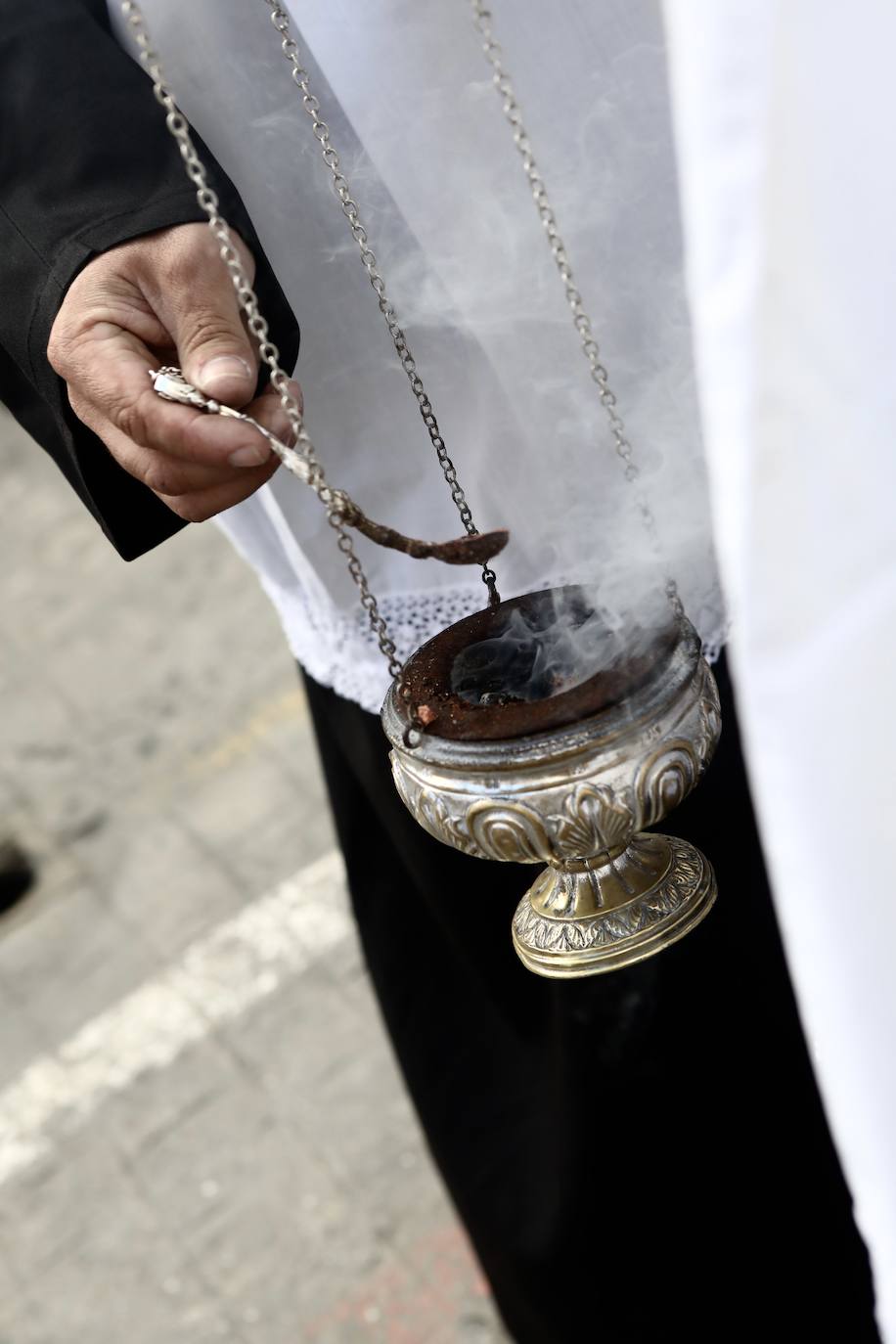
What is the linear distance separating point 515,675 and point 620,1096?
34.3 inches

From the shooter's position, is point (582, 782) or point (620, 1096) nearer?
point (582, 782)

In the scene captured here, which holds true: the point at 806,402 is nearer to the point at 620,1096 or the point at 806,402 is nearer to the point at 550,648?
the point at 550,648

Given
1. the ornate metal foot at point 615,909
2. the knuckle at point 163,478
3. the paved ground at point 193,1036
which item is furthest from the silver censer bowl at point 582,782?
the paved ground at point 193,1036

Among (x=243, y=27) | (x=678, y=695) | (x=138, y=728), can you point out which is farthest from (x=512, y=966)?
(x=138, y=728)

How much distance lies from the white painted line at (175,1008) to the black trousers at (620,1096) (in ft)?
3.81

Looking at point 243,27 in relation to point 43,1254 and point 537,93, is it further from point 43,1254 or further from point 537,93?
point 43,1254

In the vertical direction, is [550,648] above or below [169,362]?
below

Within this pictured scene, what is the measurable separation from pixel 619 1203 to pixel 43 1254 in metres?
1.37

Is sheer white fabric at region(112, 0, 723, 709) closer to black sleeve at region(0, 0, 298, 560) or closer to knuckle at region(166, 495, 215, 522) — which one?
black sleeve at region(0, 0, 298, 560)

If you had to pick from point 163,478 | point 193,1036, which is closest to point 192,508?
point 163,478

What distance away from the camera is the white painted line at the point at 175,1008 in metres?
2.92

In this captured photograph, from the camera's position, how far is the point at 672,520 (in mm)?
1143

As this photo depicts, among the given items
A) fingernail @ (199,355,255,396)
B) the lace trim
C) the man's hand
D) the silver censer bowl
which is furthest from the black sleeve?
the silver censer bowl

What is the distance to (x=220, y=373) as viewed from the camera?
99cm
